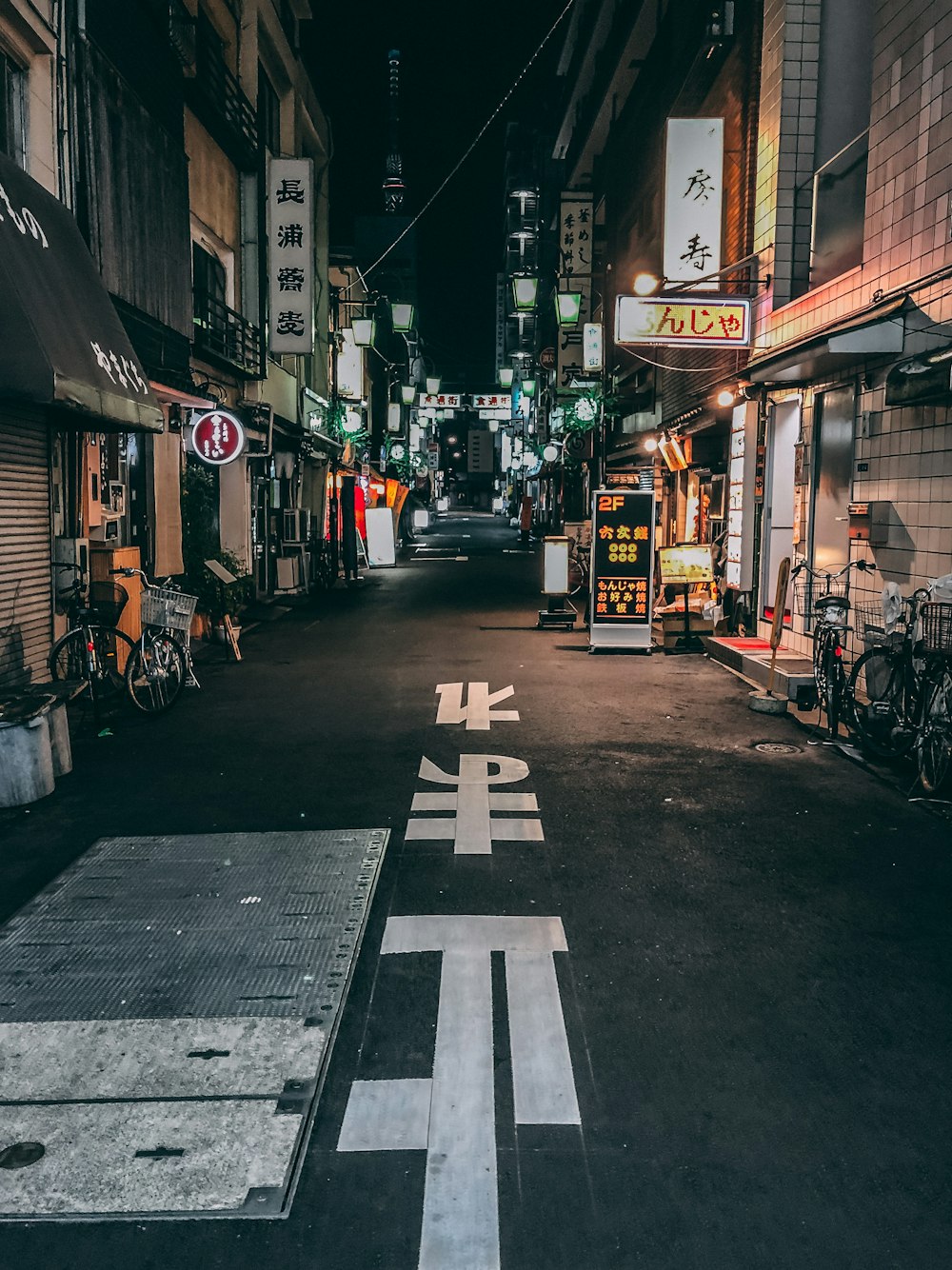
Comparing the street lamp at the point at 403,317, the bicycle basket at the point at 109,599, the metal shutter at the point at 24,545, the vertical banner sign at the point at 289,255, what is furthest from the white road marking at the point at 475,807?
the street lamp at the point at 403,317

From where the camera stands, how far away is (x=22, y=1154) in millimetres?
3453

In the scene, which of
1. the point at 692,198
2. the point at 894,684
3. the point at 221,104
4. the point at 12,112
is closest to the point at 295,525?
the point at 221,104

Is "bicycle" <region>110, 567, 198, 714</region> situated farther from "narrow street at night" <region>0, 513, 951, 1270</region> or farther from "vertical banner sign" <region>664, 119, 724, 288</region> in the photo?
"vertical banner sign" <region>664, 119, 724, 288</region>

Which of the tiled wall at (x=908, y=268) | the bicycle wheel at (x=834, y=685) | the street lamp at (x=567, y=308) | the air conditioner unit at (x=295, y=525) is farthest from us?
the street lamp at (x=567, y=308)

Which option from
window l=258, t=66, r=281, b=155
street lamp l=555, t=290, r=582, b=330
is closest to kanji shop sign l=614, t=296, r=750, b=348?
window l=258, t=66, r=281, b=155

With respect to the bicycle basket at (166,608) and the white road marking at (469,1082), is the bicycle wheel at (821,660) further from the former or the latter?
the bicycle basket at (166,608)

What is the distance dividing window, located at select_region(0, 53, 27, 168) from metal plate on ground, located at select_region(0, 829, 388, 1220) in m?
8.22

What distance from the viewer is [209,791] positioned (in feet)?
26.5

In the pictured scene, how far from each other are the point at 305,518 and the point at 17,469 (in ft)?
66.1

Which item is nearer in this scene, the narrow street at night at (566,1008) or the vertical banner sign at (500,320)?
the narrow street at night at (566,1008)

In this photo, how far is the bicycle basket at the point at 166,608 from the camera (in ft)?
36.4

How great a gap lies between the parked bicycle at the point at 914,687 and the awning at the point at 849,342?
3.21 metres

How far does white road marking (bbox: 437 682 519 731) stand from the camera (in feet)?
35.1

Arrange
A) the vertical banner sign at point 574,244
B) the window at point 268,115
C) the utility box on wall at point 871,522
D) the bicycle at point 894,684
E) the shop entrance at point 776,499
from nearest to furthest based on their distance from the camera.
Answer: the bicycle at point 894,684, the utility box on wall at point 871,522, the shop entrance at point 776,499, the window at point 268,115, the vertical banner sign at point 574,244
